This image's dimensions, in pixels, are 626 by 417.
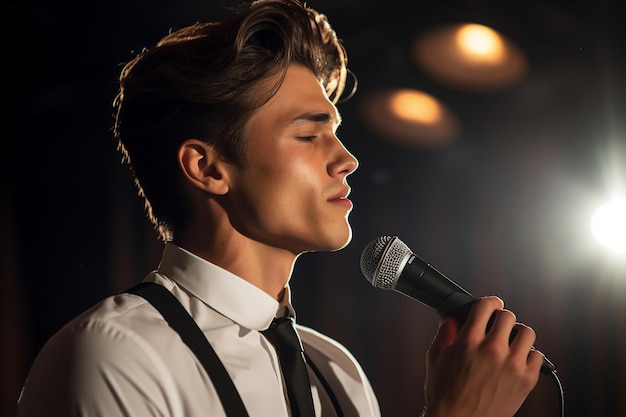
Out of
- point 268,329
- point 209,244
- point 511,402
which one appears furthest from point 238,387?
point 511,402

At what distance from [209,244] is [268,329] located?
0.61 ft

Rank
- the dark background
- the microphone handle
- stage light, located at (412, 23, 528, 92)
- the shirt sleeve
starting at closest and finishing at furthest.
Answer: the shirt sleeve
the microphone handle
the dark background
stage light, located at (412, 23, 528, 92)

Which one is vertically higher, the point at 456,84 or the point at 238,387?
the point at 456,84

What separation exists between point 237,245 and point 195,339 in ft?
0.71

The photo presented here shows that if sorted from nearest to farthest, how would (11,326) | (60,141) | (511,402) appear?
(511,402) < (11,326) < (60,141)

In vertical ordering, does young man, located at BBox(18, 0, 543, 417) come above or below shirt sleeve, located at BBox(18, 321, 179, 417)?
above

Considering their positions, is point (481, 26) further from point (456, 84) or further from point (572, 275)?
point (572, 275)

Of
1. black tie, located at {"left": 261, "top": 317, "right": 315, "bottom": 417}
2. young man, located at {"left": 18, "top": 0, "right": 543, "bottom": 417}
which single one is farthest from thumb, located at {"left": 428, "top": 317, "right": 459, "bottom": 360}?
black tie, located at {"left": 261, "top": 317, "right": 315, "bottom": 417}

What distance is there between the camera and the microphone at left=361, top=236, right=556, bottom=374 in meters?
1.12

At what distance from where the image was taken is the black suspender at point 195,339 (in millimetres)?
1064

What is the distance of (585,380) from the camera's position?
6.68 feet

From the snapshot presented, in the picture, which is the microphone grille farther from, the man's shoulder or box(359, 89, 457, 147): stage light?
→ box(359, 89, 457, 147): stage light

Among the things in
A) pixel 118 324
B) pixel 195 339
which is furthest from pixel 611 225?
pixel 118 324

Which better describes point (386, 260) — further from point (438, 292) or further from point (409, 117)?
point (409, 117)
